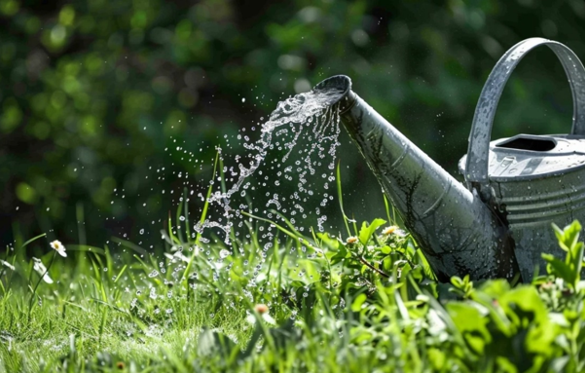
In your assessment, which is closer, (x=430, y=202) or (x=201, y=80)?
(x=430, y=202)

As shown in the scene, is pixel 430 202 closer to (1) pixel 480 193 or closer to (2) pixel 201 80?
(1) pixel 480 193

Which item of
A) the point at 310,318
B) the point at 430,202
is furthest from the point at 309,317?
the point at 430,202

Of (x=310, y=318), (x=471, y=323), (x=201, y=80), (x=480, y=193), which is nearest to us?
(x=471, y=323)

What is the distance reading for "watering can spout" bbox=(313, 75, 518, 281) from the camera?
71.0 inches

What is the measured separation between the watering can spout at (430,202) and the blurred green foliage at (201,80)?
1783 mm

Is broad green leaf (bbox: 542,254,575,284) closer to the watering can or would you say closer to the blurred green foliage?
the watering can

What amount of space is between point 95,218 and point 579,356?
3158 millimetres

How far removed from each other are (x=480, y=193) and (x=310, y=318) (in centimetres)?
50

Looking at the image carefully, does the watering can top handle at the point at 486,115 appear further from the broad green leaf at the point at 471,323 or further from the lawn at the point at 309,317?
the broad green leaf at the point at 471,323

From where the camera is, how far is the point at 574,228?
152 cm

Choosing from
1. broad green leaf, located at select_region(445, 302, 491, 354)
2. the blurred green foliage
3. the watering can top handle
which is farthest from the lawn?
the blurred green foliage

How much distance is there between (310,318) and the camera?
5.73 feet

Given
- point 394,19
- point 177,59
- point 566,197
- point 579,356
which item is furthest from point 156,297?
point 394,19

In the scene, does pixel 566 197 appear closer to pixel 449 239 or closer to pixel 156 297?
pixel 449 239
